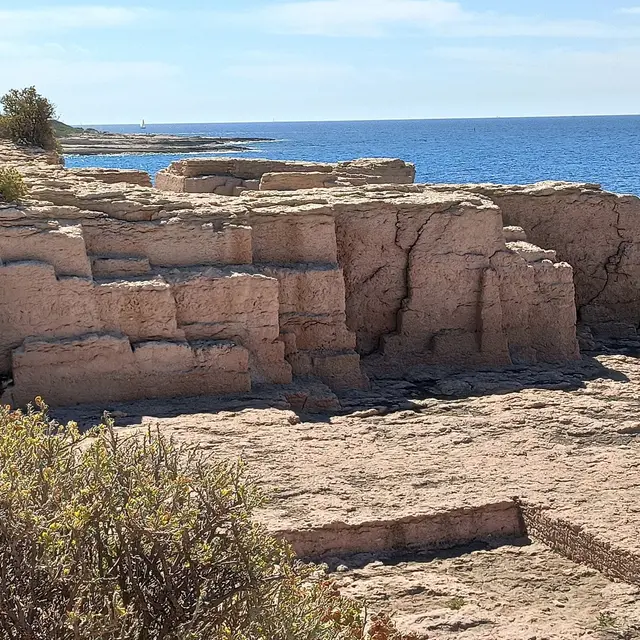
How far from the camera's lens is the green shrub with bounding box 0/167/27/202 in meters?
10.4

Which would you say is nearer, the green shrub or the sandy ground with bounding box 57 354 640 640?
the sandy ground with bounding box 57 354 640 640

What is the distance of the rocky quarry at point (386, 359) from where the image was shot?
734cm

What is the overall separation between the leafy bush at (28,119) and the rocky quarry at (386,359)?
14.2 feet

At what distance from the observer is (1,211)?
396 inches

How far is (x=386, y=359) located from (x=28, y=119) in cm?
1053

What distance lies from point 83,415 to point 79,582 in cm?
510

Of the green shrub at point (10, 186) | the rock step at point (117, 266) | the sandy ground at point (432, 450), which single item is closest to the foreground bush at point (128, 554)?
the sandy ground at point (432, 450)

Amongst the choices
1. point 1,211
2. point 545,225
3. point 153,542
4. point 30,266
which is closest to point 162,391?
point 30,266

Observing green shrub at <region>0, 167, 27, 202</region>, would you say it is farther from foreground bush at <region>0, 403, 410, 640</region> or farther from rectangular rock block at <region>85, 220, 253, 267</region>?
foreground bush at <region>0, 403, 410, 640</region>

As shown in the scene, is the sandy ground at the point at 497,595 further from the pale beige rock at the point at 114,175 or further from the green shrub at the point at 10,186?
the pale beige rock at the point at 114,175

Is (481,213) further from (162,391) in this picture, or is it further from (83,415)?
(83,415)

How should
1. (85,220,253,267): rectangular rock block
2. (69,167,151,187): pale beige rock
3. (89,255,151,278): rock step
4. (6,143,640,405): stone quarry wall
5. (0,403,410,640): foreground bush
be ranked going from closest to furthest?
(0,403,410,640): foreground bush, (6,143,640,405): stone quarry wall, (89,255,151,278): rock step, (85,220,253,267): rectangular rock block, (69,167,151,187): pale beige rock

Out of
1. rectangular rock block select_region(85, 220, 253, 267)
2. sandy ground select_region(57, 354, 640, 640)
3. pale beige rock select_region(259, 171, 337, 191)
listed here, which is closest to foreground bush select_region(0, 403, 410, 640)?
sandy ground select_region(57, 354, 640, 640)

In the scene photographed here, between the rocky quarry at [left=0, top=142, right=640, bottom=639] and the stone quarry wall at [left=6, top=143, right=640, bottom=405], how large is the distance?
23 mm
